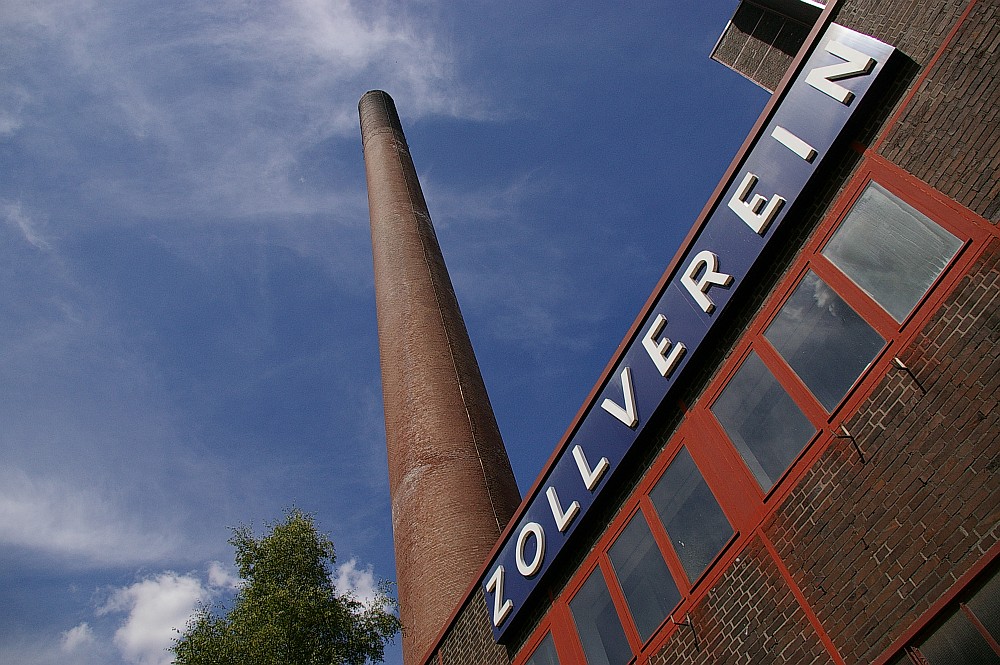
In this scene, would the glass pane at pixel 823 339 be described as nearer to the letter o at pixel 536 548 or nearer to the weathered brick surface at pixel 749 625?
the weathered brick surface at pixel 749 625

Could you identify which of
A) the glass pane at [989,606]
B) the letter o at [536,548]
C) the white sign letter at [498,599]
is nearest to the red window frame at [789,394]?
the glass pane at [989,606]

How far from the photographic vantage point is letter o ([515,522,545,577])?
9719mm

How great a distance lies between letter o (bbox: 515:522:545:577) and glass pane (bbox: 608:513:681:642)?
1.35m

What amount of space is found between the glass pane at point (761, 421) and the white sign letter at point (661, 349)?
2.46ft

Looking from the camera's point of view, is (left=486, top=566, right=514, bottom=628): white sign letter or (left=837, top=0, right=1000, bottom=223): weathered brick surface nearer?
(left=837, top=0, right=1000, bottom=223): weathered brick surface

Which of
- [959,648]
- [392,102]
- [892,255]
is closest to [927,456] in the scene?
[959,648]

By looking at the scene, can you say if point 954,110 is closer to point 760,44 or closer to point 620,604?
point 620,604

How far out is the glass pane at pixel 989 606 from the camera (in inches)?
191

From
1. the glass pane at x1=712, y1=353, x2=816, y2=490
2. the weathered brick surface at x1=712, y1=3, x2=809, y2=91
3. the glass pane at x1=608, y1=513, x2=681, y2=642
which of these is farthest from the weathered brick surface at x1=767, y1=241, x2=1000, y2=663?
the weathered brick surface at x1=712, y1=3, x2=809, y2=91

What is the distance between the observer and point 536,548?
32.4ft

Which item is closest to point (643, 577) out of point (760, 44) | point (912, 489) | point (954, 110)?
point (912, 489)

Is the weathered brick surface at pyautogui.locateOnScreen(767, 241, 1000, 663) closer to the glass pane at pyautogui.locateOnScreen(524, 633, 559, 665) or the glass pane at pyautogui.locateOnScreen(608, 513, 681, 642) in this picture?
the glass pane at pyautogui.locateOnScreen(608, 513, 681, 642)

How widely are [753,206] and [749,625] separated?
14.3ft

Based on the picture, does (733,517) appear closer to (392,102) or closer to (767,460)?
(767,460)
